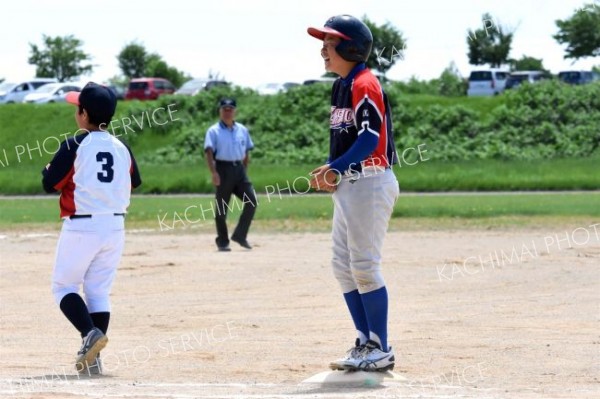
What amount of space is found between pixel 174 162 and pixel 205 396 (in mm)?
34783

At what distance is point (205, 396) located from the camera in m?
6.48

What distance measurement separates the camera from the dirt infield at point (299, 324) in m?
7.02

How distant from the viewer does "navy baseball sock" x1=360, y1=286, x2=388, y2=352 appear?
7273 millimetres

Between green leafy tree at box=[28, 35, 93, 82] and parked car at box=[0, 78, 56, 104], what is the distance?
12498 mm

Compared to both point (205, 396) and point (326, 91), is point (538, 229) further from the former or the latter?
point (326, 91)

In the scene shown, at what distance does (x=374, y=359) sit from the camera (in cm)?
720

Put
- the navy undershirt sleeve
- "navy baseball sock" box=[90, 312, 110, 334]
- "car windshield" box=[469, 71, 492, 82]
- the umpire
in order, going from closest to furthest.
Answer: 1. the navy undershirt sleeve
2. "navy baseball sock" box=[90, 312, 110, 334]
3. the umpire
4. "car windshield" box=[469, 71, 492, 82]

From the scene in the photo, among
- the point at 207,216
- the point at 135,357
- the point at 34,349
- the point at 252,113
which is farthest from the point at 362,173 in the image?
the point at 252,113

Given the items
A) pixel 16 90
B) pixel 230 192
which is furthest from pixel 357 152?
pixel 16 90

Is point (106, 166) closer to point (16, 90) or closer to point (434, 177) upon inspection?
point (434, 177)

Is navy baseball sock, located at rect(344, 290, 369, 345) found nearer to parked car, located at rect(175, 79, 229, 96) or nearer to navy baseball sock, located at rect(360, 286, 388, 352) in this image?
navy baseball sock, located at rect(360, 286, 388, 352)

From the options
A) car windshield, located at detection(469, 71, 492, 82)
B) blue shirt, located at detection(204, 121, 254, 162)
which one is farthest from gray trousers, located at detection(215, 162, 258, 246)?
car windshield, located at detection(469, 71, 492, 82)

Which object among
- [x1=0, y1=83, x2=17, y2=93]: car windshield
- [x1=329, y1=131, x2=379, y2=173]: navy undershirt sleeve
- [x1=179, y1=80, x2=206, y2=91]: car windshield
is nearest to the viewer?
[x1=329, y1=131, x2=379, y2=173]: navy undershirt sleeve

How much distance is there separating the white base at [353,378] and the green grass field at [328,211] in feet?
43.2
